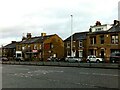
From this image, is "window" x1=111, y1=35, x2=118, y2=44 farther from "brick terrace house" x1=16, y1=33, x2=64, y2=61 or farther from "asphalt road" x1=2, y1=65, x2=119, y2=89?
"asphalt road" x1=2, y1=65, x2=119, y2=89

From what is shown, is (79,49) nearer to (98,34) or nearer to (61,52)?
(98,34)

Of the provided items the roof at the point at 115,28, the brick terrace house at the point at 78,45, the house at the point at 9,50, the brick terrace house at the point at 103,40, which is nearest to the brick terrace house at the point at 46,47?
the brick terrace house at the point at 78,45

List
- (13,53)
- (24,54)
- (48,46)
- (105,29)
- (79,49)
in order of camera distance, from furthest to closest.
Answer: (13,53)
(24,54)
(48,46)
(79,49)
(105,29)

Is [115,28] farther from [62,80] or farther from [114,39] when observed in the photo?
[62,80]

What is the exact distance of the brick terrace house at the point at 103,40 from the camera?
5581 cm

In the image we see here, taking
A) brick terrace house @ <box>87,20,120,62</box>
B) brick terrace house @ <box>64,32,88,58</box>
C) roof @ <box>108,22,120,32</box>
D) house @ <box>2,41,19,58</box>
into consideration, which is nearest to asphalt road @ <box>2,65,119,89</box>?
brick terrace house @ <box>87,20,120,62</box>

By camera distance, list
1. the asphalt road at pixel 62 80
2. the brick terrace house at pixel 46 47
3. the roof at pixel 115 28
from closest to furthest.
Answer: the asphalt road at pixel 62 80
the roof at pixel 115 28
the brick terrace house at pixel 46 47

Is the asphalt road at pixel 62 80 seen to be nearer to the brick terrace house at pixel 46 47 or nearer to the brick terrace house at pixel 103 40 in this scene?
the brick terrace house at pixel 103 40

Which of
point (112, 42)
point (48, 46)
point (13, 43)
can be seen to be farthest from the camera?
point (13, 43)

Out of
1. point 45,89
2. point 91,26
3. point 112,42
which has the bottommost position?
point 45,89

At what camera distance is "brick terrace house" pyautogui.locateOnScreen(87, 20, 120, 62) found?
183 feet

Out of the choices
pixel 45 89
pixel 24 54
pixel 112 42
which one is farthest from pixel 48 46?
pixel 45 89

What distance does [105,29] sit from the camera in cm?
6025

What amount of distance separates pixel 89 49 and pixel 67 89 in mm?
50144
